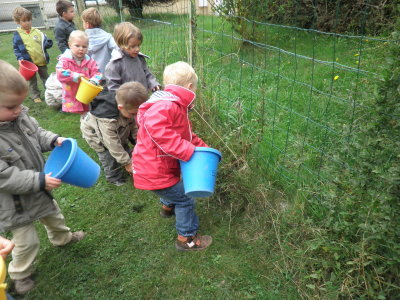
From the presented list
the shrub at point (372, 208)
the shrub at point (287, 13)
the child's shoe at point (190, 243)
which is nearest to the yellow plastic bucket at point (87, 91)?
the child's shoe at point (190, 243)

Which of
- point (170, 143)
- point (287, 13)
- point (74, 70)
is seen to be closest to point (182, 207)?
point (170, 143)

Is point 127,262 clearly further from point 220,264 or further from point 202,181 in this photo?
point 202,181

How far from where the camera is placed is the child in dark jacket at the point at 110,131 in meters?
3.03

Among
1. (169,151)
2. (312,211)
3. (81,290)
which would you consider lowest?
(81,290)

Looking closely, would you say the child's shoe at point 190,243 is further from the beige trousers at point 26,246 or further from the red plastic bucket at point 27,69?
the red plastic bucket at point 27,69

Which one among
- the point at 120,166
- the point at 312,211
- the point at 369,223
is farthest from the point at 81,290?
the point at 369,223

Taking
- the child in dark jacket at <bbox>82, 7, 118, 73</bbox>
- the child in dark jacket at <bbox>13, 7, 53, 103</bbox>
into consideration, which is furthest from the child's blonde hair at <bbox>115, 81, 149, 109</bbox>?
the child in dark jacket at <bbox>13, 7, 53, 103</bbox>

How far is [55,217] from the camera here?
232 centimetres

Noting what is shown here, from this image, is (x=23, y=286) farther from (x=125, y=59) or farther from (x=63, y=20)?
(x=63, y=20)

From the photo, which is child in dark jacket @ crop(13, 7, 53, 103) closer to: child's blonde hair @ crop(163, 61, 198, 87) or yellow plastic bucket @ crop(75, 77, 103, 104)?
yellow plastic bucket @ crop(75, 77, 103, 104)

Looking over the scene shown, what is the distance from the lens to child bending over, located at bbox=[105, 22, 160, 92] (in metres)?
3.09

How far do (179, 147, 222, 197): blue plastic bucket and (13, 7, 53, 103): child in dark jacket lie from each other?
460 cm

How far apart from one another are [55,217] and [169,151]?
40.7 inches

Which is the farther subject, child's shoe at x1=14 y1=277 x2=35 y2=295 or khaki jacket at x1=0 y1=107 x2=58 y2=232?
child's shoe at x1=14 y1=277 x2=35 y2=295
